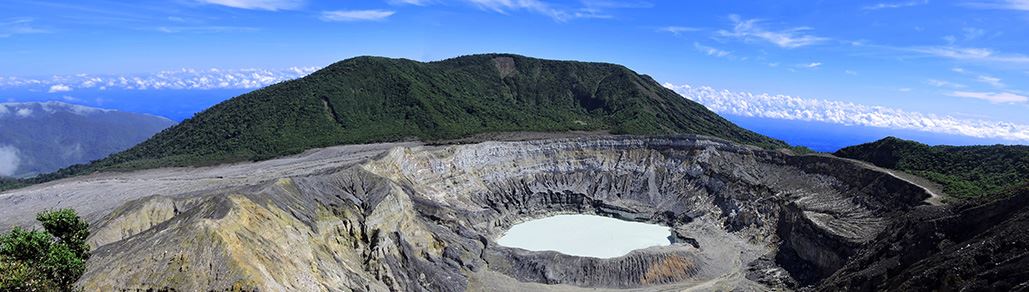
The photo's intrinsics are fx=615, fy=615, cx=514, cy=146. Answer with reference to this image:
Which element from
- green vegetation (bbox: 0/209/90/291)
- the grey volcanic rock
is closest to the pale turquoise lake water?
the grey volcanic rock

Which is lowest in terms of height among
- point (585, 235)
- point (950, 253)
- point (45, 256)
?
point (585, 235)

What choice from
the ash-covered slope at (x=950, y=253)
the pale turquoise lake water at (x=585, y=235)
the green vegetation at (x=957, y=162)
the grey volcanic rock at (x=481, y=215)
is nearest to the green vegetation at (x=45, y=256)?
the grey volcanic rock at (x=481, y=215)

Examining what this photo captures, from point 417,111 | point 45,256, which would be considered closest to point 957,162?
point 417,111

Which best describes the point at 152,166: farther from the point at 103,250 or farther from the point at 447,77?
the point at 447,77

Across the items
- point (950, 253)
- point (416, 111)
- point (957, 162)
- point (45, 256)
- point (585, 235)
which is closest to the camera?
point (45, 256)

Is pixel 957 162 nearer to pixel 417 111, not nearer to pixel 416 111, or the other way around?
pixel 417 111

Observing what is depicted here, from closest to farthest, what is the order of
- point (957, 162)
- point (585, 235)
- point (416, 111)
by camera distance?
point (585, 235), point (957, 162), point (416, 111)

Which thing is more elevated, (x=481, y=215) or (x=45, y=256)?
(x=45, y=256)

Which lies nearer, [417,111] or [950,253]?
[950,253]
